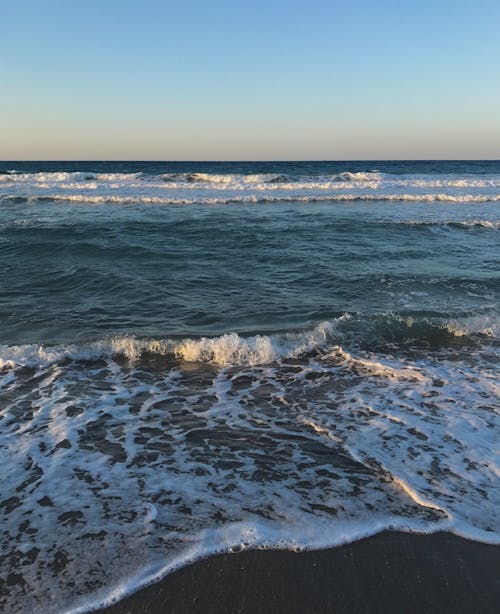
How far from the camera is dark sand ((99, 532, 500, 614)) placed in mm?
2666

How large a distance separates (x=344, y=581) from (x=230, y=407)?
8.17 feet

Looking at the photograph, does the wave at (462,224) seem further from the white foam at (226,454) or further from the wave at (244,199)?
the white foam at (226,454)

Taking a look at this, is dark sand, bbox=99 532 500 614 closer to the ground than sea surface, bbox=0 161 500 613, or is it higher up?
closer to the ground

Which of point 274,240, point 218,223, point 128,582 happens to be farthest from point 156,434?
point 218,223

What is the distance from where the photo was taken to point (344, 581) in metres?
2.83

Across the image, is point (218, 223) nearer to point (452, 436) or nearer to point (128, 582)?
point (452, 436)

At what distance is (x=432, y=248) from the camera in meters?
13.9

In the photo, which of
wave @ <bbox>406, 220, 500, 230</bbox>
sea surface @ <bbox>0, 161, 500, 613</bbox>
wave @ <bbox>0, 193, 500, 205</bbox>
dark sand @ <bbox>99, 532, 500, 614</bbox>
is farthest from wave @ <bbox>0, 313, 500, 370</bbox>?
wave @ <bbox>0, 193, 500, 205</bbox>

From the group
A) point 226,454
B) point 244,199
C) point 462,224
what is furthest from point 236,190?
point 226,454

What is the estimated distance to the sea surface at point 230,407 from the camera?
3.22 m

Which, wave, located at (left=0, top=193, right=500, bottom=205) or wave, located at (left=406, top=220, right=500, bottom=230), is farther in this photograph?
wave, located at (left=0, top=193, right=500, bottom=205)

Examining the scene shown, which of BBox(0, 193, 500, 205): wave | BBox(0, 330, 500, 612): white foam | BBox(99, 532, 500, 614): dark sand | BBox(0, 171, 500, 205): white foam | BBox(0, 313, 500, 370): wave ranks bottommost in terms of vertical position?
BBox(99, 532, 500, 614): dark sand

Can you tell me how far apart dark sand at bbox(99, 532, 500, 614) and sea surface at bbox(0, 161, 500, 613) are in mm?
118

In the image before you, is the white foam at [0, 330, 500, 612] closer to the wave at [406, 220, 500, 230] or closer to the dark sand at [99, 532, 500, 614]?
the dark sand at [99, 532, 500, 614]
